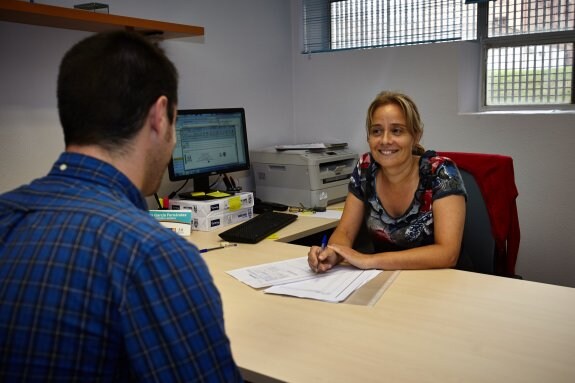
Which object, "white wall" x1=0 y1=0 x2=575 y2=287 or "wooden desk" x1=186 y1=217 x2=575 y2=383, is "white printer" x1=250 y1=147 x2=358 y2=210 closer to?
"white wall" x1=0 y1=0 x2=575 y2=287

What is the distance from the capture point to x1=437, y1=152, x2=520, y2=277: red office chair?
213cm

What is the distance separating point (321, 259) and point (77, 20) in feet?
3.93

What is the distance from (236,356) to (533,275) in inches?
83.2

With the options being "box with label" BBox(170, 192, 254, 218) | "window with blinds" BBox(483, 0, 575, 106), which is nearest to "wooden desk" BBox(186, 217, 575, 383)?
"box with label" BBox(170, 192, 254, 218)

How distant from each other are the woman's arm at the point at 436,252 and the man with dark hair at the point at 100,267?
102 cm

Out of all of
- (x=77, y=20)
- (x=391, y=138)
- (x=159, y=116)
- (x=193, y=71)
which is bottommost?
(x=391, y=138)

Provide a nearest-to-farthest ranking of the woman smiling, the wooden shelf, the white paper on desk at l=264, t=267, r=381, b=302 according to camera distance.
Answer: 1. the white paper on desk at l=264, t=267, r=381, b=302
2. the wooden shelf
3. the woman smiling

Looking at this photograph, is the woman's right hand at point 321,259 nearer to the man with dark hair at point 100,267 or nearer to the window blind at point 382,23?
the man with dark hair at point 100,267

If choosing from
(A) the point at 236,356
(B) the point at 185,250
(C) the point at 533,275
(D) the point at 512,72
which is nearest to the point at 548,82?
(D) the point at 512,72

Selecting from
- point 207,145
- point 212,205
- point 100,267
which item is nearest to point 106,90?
point 100,267

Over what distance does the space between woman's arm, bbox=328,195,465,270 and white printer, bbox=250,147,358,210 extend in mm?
943

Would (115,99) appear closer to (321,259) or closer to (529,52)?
(321,259)

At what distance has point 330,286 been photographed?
5.49 ft

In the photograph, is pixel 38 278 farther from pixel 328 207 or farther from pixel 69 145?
pixel 328 207
